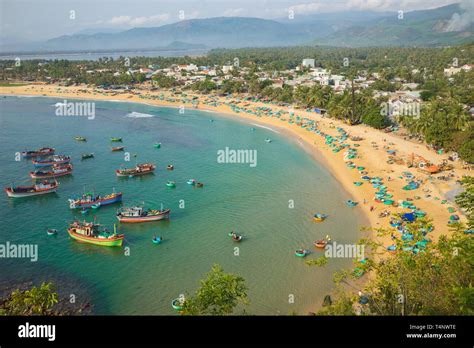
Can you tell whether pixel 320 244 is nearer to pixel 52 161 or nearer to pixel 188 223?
pixel 188 223

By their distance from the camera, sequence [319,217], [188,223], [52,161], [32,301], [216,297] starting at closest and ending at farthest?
[216,297]
[32,301]
[319,217]
[188,223]
[52,161]

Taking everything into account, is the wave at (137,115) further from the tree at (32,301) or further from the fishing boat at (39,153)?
the tree at (32,301)

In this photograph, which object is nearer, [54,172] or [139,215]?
[139,215]

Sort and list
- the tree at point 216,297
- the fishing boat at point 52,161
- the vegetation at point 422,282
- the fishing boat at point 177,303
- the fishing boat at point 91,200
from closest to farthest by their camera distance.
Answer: the vegetation at point 422,282
the tree at point 216,297
the fishing boat at point 177,303
the fishing boat at point 91,200
the fishing boat at point 52,161

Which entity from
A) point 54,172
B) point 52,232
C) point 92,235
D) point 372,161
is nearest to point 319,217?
point 372,161

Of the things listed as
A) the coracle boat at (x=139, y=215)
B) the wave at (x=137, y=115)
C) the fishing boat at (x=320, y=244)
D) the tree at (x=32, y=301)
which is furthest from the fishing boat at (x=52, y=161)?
the fishing boat at (x=320, y=244)

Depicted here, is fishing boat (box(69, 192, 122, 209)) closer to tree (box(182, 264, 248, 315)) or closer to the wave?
tree (box(182, 264, 248, 315))
